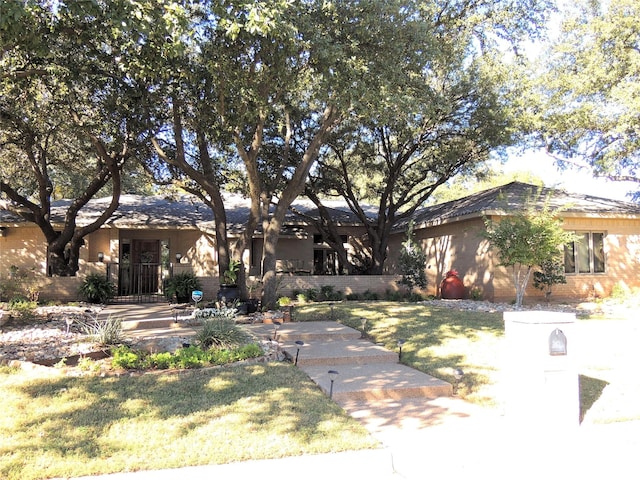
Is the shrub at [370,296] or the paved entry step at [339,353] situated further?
the shrub at [370,296]

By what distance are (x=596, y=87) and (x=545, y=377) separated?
15954 millimetres

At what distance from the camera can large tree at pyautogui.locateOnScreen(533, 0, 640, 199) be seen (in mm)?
16234

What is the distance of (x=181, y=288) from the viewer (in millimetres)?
16000

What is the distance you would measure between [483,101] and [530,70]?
361 cm

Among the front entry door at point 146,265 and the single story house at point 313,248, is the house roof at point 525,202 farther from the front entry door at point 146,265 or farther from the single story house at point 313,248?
the front entry door at point 146,265

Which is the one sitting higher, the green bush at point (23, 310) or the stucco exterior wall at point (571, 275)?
the stucco exterior wall at point (571, 275)

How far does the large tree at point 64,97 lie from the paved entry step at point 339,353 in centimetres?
574

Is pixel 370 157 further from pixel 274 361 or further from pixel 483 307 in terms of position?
pixel 274 361

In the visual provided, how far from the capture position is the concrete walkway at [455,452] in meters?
3.90

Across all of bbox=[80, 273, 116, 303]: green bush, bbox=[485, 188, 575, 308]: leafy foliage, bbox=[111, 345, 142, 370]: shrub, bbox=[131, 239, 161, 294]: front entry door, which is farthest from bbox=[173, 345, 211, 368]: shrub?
bbox=[131, 239, 161, 294]: front entry door

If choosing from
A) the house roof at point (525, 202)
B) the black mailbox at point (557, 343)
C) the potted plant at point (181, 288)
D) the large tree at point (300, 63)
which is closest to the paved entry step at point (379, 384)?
the black mailbox at point (557, 343)

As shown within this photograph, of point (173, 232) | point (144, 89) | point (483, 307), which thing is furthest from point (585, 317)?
point (173, 232)

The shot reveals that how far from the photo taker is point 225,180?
58.9ft

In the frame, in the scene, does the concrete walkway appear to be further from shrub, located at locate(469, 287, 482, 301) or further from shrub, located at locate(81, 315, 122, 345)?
shrub, located at locate(469, 287, 482, 301)
